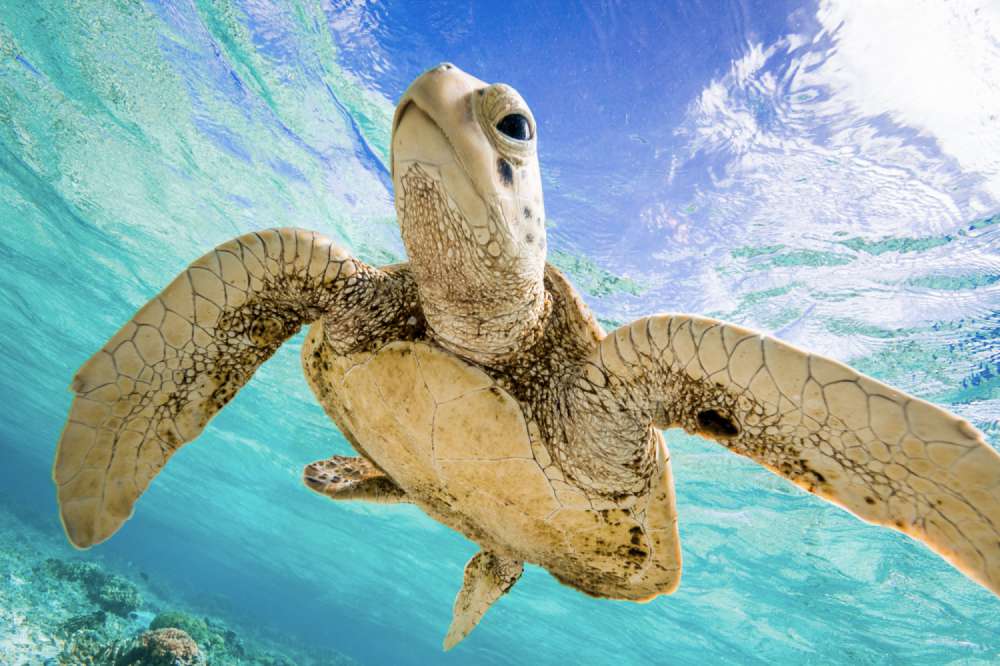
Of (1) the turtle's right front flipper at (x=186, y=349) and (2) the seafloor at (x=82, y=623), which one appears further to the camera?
(2) the seafloor at (x=82, y=623)

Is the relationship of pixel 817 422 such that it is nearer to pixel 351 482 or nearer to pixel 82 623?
pixel 351 482

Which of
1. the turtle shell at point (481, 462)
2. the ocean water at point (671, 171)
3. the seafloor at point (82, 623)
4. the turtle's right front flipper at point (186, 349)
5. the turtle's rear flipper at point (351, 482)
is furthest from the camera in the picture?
the seafloor at point (82, 623)

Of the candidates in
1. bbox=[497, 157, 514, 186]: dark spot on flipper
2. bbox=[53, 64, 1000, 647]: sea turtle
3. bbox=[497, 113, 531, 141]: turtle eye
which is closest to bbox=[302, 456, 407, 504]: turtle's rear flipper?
bbox=[53, 64, 1000, 647]: sea turtle

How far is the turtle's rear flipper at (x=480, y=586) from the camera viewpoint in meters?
4.43

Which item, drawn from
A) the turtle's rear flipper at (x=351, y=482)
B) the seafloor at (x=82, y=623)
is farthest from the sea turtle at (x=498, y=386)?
the seafloor at (x=82, y=623)

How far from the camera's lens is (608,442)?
2.47 meters

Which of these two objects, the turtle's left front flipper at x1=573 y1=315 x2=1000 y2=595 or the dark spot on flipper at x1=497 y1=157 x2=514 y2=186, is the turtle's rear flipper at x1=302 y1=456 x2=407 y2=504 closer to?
the turtle's left front flipper at x1=573 y1=315 x2=1000 y2=595

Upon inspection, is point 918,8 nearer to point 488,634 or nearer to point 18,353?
point 18,353

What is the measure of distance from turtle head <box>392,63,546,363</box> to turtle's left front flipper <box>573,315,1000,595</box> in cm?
60

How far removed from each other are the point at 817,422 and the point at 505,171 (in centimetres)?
159

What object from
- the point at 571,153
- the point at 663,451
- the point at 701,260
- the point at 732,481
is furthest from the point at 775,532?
the point at 663,451

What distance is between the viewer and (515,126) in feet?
6.42

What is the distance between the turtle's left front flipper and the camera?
65.3 inches

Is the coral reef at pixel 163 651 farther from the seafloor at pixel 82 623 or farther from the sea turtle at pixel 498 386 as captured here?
the sea turtle at pixel 498 386
